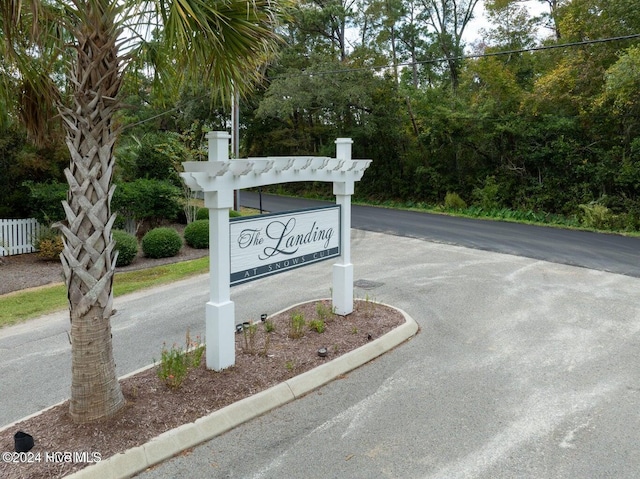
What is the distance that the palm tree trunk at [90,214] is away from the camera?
342 cm

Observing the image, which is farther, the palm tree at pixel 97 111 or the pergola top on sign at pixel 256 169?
the pergola top on sign at pixel 256 169

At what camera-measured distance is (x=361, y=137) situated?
23.4m

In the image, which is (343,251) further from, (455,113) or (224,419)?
(455,113)

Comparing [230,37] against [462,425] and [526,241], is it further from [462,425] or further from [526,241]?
[526,241]

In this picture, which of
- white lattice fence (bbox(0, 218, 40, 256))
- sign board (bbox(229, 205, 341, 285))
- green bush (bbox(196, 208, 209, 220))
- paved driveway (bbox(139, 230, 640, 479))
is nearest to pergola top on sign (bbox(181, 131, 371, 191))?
sign board (bbox(229, 205, 341, 285))

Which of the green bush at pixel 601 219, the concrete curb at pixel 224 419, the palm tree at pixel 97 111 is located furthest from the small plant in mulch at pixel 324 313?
the green bush at pixel 601 219

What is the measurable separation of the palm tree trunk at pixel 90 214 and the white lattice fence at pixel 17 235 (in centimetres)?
1037

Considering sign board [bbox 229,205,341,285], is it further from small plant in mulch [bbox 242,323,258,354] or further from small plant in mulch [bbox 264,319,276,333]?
small plant in mulch [bbox 264,319,276,333]

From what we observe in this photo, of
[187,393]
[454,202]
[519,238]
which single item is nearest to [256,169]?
[187,393]

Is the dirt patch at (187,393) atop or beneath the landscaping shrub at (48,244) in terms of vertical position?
beneath

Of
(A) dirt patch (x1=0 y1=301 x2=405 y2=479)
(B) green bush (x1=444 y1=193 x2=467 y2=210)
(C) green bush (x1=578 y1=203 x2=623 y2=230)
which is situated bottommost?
(A) dirt patch (x1=0 y1=301 x2=405 y2=479)

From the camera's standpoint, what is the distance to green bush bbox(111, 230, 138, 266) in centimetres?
1092

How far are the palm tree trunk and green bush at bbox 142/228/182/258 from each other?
8.37m

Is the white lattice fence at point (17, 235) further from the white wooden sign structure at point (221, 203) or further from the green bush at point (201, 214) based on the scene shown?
the white wooden sign structure at point (221, 203)
